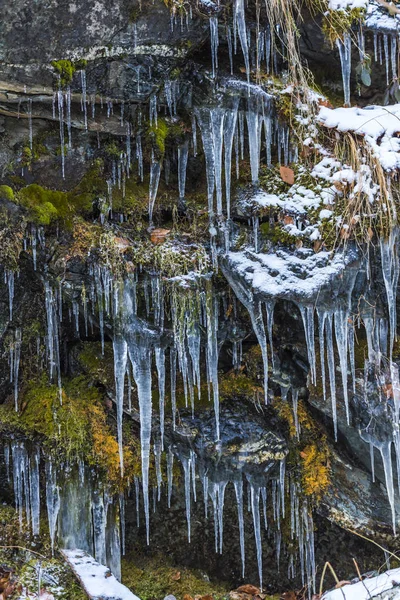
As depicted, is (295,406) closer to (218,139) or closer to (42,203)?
(218,139)

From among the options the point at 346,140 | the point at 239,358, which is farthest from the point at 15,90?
the point at 239,358

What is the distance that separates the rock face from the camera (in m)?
4.72

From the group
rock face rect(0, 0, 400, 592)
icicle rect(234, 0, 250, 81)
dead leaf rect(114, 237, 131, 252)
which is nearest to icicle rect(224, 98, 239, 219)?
rock face rect(0, 0, 400, 592)

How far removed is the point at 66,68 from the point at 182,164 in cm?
119

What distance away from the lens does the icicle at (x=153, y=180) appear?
5133 mm

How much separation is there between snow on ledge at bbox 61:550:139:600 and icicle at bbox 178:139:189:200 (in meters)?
3.03

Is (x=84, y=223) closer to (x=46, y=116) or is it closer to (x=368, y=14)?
(x=46, y=116)

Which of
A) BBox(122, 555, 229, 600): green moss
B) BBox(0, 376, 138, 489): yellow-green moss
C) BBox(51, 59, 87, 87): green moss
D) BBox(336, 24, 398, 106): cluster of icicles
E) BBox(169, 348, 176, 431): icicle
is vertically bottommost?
BBox(122, 555, 229, 600): green moss

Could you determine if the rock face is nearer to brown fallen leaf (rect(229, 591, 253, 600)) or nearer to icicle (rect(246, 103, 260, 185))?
icicle (rect(246, 103, 260, 185))

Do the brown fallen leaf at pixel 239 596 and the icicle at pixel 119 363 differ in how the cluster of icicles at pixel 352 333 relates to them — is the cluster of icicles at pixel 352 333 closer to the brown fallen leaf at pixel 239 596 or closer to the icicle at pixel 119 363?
the icicle at pixel 119 363

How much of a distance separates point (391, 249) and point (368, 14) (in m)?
1.96

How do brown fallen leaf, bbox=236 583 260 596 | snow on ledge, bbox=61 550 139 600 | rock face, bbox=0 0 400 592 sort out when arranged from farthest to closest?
brown fallen leaf, bbox=236 583 260 596 → rock face, bbox=0 0 400 592 → snow on ledge, bbox=61 550 139 600

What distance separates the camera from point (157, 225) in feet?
17.1

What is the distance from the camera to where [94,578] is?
4.67 metres
